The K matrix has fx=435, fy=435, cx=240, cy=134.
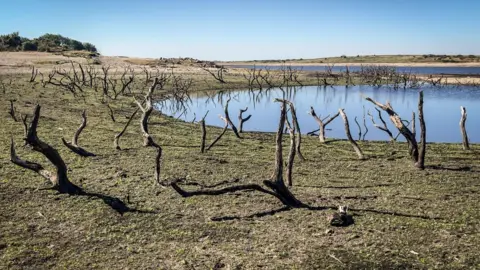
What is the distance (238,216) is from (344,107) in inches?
1212

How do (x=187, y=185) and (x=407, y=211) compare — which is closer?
(x=407, y=211)

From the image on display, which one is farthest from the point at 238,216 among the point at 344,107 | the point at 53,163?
Answer: the point at 344,107

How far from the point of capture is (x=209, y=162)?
14.8 metres

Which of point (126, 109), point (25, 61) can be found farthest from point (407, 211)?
point (25, 61)

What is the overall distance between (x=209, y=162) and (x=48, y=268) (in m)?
7.78

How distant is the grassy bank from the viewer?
7.81 m

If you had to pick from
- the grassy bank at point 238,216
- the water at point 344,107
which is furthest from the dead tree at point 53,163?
the water at point 344,107

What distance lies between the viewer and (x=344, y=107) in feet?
127

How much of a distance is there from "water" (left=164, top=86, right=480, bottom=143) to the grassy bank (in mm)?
8295

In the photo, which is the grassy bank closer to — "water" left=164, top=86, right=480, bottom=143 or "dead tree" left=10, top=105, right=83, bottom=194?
"dead tree" left=10, top=105, right=83, bottom=194

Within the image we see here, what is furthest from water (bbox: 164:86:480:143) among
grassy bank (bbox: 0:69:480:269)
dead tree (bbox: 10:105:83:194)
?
dead tree (bbox: 10:105:83:194)

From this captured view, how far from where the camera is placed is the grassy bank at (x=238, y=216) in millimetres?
7812

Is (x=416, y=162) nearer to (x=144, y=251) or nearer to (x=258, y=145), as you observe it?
(x=258, y=145)

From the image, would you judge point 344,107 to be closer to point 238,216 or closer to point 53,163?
point 238,216
